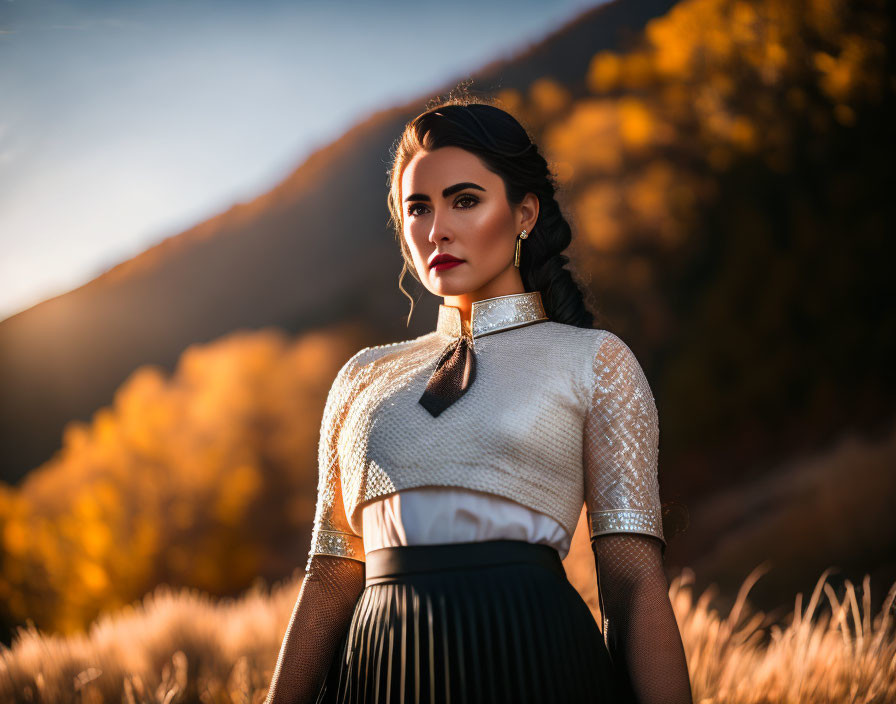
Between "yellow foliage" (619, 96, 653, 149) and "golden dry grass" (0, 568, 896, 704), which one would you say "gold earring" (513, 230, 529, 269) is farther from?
"yellow foliage" (619, 96, 653, 149)

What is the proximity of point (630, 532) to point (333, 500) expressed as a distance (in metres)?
0.56

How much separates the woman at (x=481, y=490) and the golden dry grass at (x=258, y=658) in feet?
2.33

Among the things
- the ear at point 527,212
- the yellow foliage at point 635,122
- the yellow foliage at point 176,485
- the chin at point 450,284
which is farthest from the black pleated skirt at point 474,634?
the yellow foliage at point 635,122

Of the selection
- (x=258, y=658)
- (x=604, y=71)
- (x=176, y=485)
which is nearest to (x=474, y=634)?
(x=258, y=658)

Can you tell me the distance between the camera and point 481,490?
1328 mm

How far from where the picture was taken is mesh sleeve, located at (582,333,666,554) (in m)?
1.40

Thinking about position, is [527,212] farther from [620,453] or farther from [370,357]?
[620,453]

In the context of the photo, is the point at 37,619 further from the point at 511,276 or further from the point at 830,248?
the point at 830,248

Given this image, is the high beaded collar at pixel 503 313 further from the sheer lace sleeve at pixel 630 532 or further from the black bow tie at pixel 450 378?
the sheer lace sleeve at pixel 630 532

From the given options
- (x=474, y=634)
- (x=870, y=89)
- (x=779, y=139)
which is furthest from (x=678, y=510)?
(x=779, y=139)

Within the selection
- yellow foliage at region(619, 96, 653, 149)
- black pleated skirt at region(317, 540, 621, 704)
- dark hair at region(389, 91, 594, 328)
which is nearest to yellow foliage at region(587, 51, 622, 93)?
yellow foliage at region(619, 96, 653, 149)

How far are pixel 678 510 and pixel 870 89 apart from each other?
505 cm

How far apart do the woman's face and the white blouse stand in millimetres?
408

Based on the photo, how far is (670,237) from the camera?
6723 millimetres
